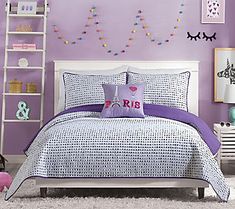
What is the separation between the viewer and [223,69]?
558 centimetres

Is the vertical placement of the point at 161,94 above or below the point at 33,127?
above

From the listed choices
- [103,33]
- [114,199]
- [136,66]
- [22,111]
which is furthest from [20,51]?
[114,199]

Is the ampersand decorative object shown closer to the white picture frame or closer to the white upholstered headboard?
the white upholstered headboard

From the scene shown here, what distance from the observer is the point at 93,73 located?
5.32 meters

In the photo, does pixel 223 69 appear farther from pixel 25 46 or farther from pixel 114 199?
pixel 114 199

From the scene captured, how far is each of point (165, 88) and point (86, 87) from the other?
0.75 m

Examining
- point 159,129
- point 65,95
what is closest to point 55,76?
point 65,95

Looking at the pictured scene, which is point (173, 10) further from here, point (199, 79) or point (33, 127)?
point (33, 127)

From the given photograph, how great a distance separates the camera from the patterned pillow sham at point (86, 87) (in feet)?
16.1

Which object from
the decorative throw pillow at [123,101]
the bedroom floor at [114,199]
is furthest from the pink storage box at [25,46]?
the bedroom floor at [114,199]

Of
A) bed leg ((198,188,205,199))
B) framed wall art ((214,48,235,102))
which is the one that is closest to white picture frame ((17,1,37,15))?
framed wall art ((214,48,235,102))

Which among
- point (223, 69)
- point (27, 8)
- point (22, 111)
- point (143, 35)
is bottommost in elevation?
point (22, 111)

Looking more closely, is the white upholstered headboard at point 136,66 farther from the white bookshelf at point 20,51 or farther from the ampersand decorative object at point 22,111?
the ampersand decorative object at point 22,111

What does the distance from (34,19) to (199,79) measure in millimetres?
1900
